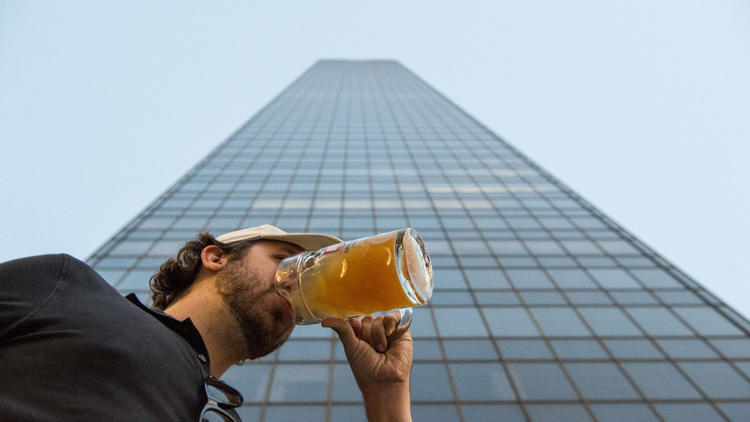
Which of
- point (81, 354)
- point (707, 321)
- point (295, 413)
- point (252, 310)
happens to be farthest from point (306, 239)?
point (707, 321)

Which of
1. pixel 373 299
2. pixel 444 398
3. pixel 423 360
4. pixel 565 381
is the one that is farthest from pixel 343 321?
pixel 565 381

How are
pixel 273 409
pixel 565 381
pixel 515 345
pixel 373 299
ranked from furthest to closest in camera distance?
pixel 515 345, pixel 565 381, pixel 273 409, pixel 373 299

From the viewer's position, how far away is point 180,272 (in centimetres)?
238

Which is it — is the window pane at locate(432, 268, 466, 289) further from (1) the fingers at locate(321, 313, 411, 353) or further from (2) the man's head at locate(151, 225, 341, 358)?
(2) the man's head at locate(151, 225, 341, 358)

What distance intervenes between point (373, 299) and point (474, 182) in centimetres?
1813

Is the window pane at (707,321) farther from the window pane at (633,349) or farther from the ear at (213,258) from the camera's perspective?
the ear at (213,258)

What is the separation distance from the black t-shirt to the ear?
1.78 ft

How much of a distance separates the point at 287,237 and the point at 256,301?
0.46m

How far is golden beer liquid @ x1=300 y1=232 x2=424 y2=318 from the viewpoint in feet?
Answer: 6.21

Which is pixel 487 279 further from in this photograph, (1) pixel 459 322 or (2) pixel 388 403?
(2) pixel 388 403

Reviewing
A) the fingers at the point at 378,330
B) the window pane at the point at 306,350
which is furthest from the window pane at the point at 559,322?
the fingers at the point at 378,330

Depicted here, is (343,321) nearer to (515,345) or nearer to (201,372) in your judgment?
(201,372)

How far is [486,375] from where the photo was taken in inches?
338

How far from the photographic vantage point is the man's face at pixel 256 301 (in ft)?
6.19
